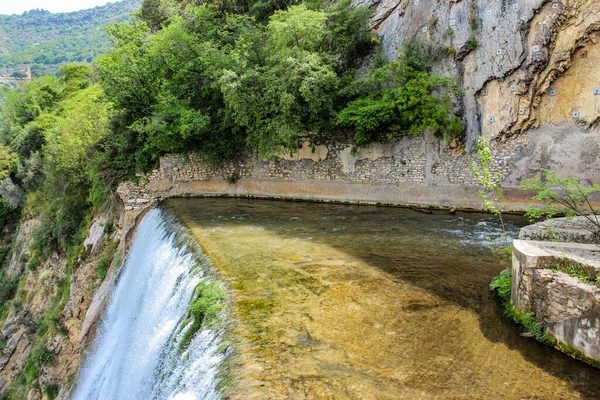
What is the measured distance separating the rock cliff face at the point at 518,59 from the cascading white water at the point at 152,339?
31.9 feet

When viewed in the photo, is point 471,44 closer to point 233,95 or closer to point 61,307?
point 233,95

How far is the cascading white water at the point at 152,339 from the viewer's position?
5.30 metres

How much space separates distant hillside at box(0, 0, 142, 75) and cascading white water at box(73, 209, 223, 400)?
301 feet

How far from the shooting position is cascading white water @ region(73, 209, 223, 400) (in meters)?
5.30

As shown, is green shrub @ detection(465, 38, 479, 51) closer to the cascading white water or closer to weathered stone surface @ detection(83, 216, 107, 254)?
the cascading white water

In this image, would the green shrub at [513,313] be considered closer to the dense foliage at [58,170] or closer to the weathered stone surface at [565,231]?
the weathered stone surface at [565,231]

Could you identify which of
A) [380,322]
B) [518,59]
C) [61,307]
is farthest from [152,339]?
[518,59]

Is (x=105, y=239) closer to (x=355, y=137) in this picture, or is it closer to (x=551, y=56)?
(x=355, y=137)

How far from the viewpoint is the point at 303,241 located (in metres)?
9.63

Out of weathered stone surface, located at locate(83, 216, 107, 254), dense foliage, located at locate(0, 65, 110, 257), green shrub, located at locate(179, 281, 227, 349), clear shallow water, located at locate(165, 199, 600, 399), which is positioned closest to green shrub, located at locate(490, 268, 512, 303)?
clear shallow water, located at locate(165, 199, 600, 399)

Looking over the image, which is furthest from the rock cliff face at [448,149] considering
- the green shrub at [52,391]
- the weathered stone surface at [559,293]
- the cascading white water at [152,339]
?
the weathered stone surface at [559,293]

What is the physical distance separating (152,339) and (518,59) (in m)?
11.6

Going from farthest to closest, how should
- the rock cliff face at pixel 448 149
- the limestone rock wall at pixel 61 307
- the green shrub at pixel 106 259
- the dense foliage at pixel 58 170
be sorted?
the dense foliage at pixel 58 170
the green shrub at pixel 106 259
the limestone rock wall at pixel 61 307
the rock cliff face at pixel 448 149

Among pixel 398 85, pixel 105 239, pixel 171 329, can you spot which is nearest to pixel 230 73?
pixel 398 85
